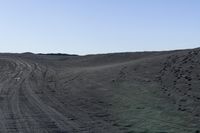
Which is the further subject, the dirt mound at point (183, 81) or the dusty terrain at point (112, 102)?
the dirt mound at point (183, 81)

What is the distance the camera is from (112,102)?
70.7ft

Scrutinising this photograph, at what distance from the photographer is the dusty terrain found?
1509 centimetres

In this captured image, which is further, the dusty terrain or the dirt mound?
the dirt mound

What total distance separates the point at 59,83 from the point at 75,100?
31.7 ft

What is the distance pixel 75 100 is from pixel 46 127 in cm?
775

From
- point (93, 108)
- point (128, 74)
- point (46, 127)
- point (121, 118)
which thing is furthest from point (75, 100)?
point (128, 74)

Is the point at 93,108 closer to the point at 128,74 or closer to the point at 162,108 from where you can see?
the point at 162,108

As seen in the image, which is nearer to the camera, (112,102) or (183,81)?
(112,102)

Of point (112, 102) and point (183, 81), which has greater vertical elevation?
point (183, 81)

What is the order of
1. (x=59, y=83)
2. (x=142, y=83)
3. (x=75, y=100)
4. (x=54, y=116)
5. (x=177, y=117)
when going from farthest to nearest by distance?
1. (x=59, y=83)
2. (x=142, y=83)
3. (x=75, y=100)
4. (x=54, y=116)
5. (x=177, y=117)

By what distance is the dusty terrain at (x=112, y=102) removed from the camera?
1509 cm

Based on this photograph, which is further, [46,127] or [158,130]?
[46,127]

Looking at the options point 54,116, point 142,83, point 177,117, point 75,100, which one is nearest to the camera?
point 177,117

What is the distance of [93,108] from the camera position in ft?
64.8
